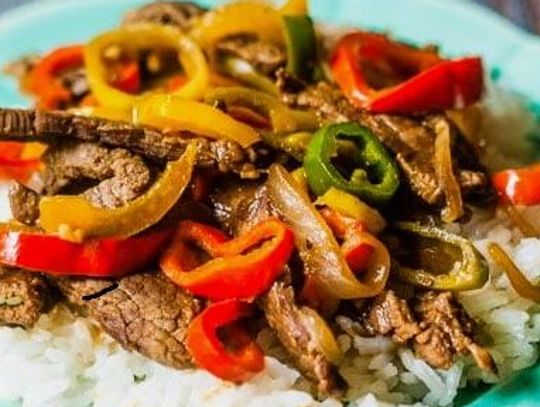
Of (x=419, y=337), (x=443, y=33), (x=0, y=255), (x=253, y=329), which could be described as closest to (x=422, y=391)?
(x=419, y=337)

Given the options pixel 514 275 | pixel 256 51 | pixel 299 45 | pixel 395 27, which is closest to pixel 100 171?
pixel 256 51

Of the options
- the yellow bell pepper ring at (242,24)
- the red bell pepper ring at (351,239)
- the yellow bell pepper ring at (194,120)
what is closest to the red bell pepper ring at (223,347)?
the red bell pepper ring at (351,239)

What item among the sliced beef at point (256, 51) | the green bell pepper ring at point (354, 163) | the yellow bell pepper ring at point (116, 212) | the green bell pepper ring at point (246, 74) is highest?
the green bell pepper ring at point (354, 163)

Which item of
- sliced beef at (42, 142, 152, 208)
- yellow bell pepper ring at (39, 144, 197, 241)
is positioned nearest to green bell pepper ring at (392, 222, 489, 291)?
yellow bell pepper ring at (39, 144, 197, 241)

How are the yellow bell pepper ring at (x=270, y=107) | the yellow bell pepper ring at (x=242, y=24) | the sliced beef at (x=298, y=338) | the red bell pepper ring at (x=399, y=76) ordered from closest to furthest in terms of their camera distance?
the sliced beef at (x=298, y=338), the yellow bell pepper ring at (x=270, y=107), the red bell pepper ring at (x=399, y=76), the yellow bell pepper ring at (x=242, y=24)

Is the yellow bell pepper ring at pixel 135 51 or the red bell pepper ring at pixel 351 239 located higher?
the red bell pepper ring at pixel 351 239

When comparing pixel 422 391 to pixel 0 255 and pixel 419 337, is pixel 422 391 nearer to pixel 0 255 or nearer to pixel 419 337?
pixel 419 337

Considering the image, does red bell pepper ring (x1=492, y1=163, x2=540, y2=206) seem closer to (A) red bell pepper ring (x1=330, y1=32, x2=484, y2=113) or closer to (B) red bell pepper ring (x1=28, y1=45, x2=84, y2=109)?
(A) red bell pepper ring (x1=330, y1=32, x2=484, y2=113)

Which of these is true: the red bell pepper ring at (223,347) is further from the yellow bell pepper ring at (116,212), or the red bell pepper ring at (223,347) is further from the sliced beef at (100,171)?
the sliced beef at (100,171)
